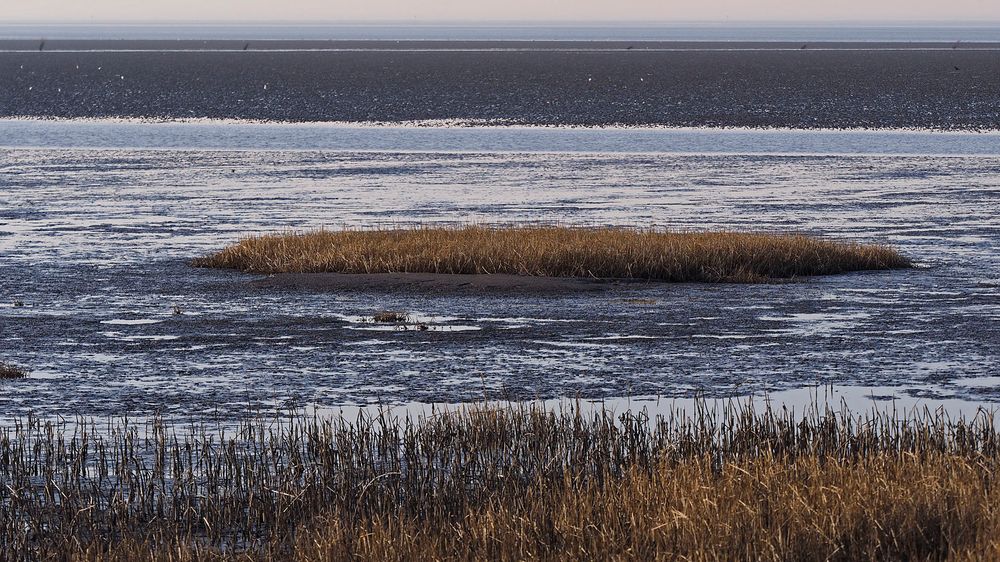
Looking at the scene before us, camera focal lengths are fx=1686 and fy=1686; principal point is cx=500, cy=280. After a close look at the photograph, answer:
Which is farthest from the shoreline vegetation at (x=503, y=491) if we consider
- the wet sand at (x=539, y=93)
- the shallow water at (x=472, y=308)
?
the wet sand at (x=539, y=93)

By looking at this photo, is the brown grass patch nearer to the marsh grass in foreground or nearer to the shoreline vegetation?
the shoreline vegetation

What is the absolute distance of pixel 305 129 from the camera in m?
70.6

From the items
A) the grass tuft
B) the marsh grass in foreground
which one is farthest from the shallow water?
the marsh grass in foreground

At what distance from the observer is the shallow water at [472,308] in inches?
650

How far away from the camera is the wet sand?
75.8 m

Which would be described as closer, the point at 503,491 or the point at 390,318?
the point at 503,491

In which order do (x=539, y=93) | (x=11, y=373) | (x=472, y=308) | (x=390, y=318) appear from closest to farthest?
(x=11, y=373) → (x=390, y=318) → (x=472, y=308) → (x=539, y=93)

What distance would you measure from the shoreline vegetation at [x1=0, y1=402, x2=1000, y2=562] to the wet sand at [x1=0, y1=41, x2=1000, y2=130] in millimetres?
58039

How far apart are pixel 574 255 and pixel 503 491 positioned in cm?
1322

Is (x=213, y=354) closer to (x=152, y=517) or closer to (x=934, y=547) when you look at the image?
(x=152, y=517)

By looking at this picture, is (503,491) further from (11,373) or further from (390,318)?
(390,318)

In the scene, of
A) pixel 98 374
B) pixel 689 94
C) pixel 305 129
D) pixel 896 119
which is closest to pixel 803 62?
pixel 689 94

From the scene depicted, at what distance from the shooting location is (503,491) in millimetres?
11477

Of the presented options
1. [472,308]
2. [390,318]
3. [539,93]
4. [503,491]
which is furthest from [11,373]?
[539,93]
